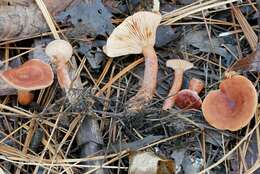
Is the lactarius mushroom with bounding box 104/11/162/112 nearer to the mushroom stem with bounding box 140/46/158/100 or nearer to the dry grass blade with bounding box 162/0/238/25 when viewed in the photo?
Answer: the mushroom stem with bounding box 140/46/158/100

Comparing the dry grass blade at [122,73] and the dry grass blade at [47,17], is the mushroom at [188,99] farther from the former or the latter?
the dry grass blade at [47,17]

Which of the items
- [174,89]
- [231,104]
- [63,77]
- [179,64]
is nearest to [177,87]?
[174,89]

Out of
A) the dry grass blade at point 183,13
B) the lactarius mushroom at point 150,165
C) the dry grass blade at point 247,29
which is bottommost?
the lactarius mushroom at point 150,165

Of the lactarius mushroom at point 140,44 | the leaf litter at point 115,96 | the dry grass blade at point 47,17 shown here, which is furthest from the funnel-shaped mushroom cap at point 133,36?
the dry grass blade at point 47,17

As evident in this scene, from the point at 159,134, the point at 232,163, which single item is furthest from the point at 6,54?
the point at 232,163

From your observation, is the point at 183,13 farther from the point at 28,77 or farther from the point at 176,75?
→ the point at 28,77

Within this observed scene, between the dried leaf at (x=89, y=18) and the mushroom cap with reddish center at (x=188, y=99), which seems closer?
the mushroom cap with reddish center at (x=188, y=99)
